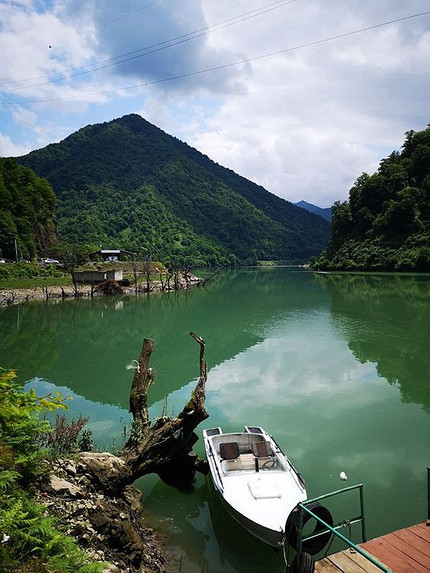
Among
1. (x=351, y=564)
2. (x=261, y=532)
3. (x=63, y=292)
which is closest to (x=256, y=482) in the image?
(x=261, y=532)

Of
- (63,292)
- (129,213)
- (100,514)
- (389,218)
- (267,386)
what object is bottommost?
(63,292)

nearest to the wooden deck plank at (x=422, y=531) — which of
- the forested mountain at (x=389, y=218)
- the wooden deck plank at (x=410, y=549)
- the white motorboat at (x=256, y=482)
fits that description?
the wooden deck plank at (x=410, y=549)

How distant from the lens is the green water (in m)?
9.09

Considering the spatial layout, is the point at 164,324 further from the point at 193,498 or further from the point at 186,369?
the point at 193,498

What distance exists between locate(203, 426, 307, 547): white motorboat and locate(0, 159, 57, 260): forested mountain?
7228 centimetres

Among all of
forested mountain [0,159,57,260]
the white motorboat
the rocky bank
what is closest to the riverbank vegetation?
the rocky bank

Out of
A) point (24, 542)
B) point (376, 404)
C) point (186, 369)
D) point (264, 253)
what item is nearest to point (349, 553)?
point (24, 542)

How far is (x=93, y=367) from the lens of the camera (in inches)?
903

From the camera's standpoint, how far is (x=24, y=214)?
266 ft

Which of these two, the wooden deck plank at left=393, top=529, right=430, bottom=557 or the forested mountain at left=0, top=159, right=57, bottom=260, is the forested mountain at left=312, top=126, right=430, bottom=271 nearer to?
the forested mountain at left=0, top=159, right=57, bottom=260

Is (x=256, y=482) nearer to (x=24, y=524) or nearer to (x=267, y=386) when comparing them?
(x=24, y=524)

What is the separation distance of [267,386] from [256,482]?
10503 mm

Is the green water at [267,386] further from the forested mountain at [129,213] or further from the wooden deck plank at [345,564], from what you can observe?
the forested mountain at [129,213]

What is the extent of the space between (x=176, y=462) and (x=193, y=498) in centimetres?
92
